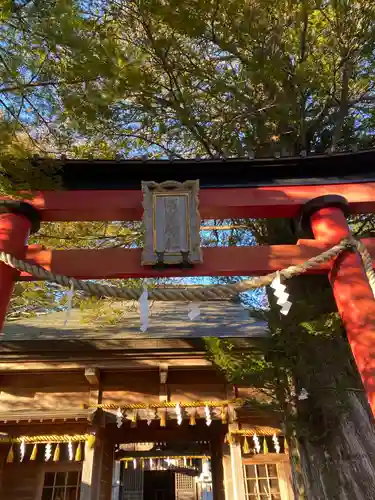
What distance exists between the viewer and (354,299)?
3455 mm

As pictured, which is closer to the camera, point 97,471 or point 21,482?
point 97,471

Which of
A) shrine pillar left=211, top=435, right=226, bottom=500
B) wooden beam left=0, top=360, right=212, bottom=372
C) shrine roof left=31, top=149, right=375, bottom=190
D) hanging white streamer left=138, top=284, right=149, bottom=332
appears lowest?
shrine pillar left=211, top=435, right=226, bottom=500

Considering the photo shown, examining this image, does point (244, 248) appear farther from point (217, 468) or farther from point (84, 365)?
point (217, 468)

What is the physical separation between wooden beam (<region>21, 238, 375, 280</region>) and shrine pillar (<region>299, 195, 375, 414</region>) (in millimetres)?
190

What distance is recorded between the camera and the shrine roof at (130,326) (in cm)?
691

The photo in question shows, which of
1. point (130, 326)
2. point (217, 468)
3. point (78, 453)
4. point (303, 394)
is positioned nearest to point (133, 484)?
point (217, 468)

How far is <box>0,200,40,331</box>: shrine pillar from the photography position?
360 cm

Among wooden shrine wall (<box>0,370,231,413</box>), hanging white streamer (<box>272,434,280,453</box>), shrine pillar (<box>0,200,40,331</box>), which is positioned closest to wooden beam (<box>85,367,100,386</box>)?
wooden shrine wall (<box>0,370,231,413</box>)

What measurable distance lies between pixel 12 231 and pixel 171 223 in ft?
5.39

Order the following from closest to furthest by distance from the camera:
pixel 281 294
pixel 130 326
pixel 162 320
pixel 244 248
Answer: pixel 281 294
pixel 244 248
pixel 130 326
pixel 162 320

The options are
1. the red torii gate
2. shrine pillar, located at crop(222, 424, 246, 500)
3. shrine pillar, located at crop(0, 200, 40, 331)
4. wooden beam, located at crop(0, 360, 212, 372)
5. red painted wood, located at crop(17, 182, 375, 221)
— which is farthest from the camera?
wooden beam, located at crop(0, 360, 212, 372)

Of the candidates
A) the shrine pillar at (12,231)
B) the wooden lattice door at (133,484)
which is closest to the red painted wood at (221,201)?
the shrine pillar at (12,231)

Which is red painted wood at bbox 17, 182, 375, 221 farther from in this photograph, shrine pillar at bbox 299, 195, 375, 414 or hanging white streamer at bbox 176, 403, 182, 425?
hanging white streamer at bbox 176, 403, 182, 425

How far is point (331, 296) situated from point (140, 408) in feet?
12.2
